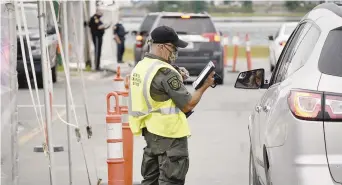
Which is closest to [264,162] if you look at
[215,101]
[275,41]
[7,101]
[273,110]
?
[273,110]

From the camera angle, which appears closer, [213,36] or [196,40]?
[196,40]

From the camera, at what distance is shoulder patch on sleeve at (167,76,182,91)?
6535mm

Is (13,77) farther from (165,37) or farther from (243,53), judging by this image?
(243,53)

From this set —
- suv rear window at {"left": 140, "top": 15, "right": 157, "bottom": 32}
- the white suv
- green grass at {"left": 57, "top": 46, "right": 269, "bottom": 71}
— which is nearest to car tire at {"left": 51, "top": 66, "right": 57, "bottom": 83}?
suv rear window at {"left": 140, "top": 15, "right": 157, "bottom": 32}

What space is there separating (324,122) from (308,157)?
23 centimetres

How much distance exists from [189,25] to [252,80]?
48.4 feet

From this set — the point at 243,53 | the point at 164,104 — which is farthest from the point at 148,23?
the point at 164,104

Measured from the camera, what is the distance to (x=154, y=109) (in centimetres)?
668

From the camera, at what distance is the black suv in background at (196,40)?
70.5ft

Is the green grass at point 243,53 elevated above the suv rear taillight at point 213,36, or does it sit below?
below

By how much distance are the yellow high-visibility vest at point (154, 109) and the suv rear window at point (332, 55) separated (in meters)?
1.42

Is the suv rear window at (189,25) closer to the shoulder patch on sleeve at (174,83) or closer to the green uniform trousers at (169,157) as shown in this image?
the green uniform trousers at (169,157)

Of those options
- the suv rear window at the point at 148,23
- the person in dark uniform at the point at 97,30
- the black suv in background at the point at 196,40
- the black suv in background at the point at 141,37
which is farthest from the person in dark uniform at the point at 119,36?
the black suv in background at the point at 196,40

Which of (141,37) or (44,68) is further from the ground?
(44,68)
